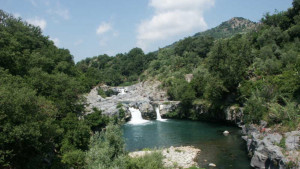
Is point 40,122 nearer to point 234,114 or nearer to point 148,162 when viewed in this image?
point 148,162

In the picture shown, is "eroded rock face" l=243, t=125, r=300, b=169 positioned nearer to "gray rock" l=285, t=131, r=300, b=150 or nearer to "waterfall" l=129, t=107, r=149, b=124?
"gray rock" l=285, t=131, r=300, b=150

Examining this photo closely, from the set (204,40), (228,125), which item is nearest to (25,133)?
(228,125)

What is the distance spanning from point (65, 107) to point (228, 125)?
26.4 m

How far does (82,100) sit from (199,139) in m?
16.9

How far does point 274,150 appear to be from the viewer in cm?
1777

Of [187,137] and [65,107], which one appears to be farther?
[187,137]

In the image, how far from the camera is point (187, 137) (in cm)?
3253

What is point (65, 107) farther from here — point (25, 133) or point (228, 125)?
point (228, 125)

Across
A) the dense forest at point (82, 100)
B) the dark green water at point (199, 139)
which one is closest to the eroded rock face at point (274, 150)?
the dark green water at point (199, 139)

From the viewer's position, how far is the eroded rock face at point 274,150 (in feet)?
53.8

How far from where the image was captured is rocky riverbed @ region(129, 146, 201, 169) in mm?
22117

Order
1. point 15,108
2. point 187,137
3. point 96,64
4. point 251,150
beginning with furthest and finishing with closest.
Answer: point 96,64, point 187,137, point 251,150, point 15,108

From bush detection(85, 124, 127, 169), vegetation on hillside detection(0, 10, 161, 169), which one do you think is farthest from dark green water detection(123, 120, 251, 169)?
vegetation on hillside detection(0, 10, 161, 169)

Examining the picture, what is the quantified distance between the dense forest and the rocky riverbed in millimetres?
4901
